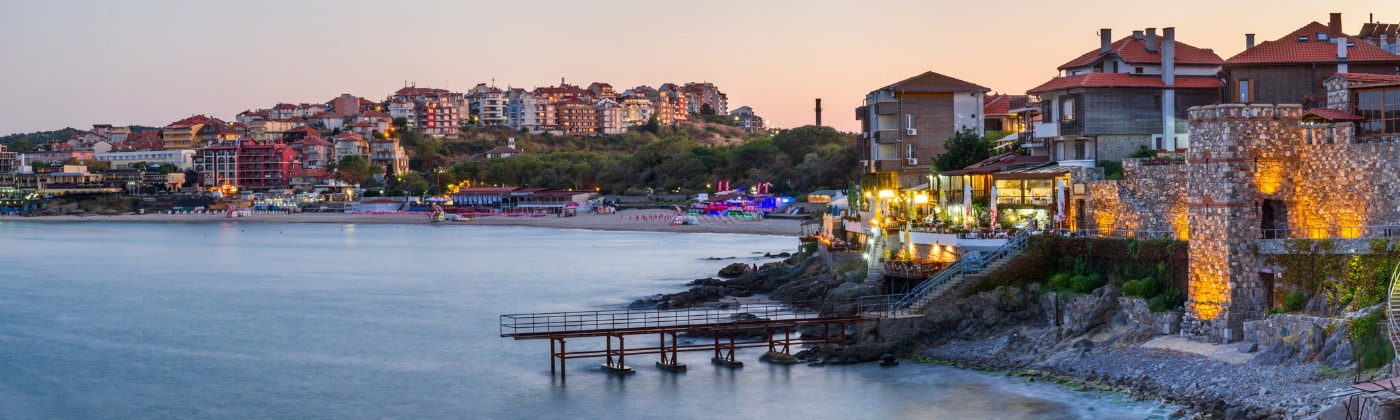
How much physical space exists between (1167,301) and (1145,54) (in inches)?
510

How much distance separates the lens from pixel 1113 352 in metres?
26.6

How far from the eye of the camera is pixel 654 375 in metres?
31.1

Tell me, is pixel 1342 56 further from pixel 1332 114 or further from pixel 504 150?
pixel 504 150

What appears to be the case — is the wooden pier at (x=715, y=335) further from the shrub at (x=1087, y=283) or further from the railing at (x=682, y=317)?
the shrub at (x=1087, y=283)

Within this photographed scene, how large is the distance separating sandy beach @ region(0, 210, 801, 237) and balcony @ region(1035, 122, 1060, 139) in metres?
50.1

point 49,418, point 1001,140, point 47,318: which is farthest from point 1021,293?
point 47,318

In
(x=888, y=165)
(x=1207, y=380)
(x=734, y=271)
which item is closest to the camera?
(x=1207, y=380)

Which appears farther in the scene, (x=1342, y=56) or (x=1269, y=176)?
(x=1342, y=56)

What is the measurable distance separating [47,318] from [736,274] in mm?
25092

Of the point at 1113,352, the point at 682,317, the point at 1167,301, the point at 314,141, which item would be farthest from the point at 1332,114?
the point at 314,141

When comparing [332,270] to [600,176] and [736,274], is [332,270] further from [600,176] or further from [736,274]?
[600,176]

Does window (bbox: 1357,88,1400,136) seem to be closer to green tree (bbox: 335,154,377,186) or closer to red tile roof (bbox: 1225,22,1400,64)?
red tile roof (bbox: 1225,22,1400,64)

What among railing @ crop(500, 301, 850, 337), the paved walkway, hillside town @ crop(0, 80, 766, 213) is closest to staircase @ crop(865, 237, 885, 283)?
railing @ crop(500, 301, 850, 337)

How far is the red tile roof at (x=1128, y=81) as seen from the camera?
36781 millimetres
